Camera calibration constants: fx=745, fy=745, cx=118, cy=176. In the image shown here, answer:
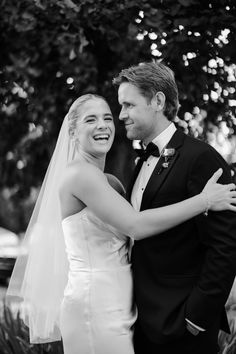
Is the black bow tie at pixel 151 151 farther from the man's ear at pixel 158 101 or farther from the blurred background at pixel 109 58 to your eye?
the blurred background at pixel 109 58

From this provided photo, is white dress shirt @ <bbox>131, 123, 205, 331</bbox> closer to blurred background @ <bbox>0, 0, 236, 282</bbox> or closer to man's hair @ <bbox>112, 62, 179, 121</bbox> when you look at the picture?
man's hair @ <bbox>112, 62, 179, 121</bbox>

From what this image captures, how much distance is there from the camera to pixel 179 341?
3.47m

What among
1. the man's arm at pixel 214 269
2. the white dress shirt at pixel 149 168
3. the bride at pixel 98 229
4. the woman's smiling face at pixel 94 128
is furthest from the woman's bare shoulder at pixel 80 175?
the man's arm at pixel 214 269

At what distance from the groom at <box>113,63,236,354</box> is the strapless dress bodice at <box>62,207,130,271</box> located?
119 millimetres

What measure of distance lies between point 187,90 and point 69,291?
2143 mm

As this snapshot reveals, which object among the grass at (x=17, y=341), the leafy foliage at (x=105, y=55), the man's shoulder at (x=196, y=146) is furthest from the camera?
the leafy foliage at (x=105, y=55)

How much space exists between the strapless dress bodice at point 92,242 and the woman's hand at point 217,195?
21.3 inches

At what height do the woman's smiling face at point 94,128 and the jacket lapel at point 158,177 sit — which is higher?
the woman's smiling face at point 94,128

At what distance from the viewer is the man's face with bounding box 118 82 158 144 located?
3.67 m

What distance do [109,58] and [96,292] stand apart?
247 cm

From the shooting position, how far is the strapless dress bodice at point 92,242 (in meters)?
3.58

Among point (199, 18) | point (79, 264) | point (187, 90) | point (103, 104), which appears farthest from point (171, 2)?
point (79, 264)

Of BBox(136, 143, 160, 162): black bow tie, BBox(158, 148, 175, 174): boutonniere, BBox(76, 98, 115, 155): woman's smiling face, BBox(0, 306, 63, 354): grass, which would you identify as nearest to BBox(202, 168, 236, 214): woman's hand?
BBox(158, 148, 175, 174): boutonniere

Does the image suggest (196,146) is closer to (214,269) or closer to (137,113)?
(137,113)
